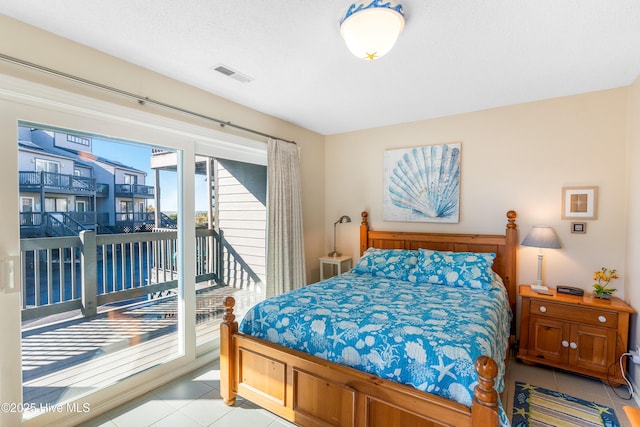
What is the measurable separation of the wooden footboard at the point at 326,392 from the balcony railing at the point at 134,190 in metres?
1.16

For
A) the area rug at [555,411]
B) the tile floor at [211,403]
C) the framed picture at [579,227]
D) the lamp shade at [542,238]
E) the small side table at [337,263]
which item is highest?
the framed picture at [579,227]

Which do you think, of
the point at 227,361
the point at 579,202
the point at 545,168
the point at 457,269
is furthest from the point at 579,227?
the point at 227,361

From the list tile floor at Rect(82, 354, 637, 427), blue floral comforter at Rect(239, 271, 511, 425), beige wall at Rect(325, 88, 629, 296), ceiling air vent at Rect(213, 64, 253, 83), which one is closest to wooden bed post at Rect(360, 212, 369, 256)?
beige wall at Rect(325, 88, 629, 296)

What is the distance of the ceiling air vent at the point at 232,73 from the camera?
2293mm

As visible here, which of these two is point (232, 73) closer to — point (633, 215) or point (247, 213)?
point (247, 213)

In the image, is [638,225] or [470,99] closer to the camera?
[638,225]

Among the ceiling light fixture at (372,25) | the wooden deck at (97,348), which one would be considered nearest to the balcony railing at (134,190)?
the wooden deck at (97,348)

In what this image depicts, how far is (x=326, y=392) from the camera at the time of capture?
5.67 feet

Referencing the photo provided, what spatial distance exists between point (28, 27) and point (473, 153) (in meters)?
3.75

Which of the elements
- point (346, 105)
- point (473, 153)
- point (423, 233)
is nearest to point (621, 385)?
point (423, 233)

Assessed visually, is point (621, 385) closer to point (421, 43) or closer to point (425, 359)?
point (425, 359)

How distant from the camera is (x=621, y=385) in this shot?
2359 millimetres

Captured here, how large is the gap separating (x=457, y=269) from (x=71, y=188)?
319 centimetres

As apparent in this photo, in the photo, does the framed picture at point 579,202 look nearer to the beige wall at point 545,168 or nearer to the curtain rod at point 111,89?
the beige wall at point 545,168
